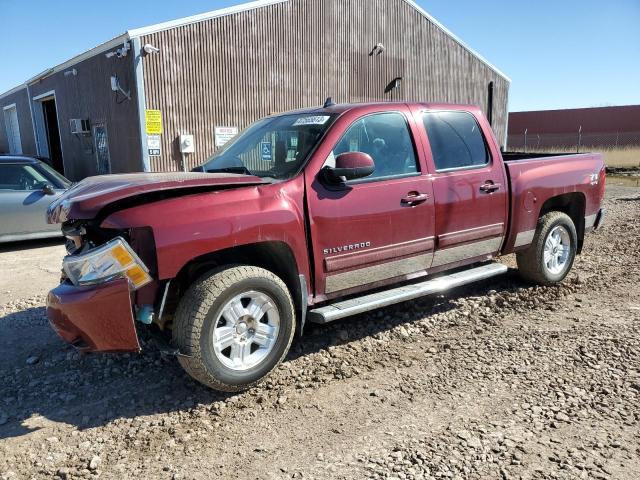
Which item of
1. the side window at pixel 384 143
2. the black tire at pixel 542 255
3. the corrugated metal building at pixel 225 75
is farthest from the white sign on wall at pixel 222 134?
the side window at pixel 384 143

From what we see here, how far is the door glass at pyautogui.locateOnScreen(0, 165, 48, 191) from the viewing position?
802 cm

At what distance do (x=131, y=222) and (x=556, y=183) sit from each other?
443 cm

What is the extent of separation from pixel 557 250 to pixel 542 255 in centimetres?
37

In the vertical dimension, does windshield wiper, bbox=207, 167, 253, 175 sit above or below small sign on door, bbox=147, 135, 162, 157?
below

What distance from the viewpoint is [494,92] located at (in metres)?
21.0

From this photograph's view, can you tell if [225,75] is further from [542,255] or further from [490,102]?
[490,102]

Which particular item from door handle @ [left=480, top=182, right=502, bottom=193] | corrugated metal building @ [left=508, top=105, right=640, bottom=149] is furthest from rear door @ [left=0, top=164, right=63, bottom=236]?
corrugated metal building @ [left=508, top=105, right=640, bottom=149]

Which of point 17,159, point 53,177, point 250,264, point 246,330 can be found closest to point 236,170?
point 250,264

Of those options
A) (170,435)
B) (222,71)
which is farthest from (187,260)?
(222,71)

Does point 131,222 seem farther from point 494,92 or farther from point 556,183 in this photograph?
point 494,92

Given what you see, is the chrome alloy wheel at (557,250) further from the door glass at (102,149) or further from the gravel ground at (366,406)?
the door glass at (102,149)

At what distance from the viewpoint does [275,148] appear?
13.9 ft

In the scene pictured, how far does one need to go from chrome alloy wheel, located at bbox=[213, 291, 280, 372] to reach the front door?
0.49 metres

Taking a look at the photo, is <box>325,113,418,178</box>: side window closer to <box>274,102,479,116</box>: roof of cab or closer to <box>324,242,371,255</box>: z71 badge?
<box>274,102,479,116</box>: roof of cab
